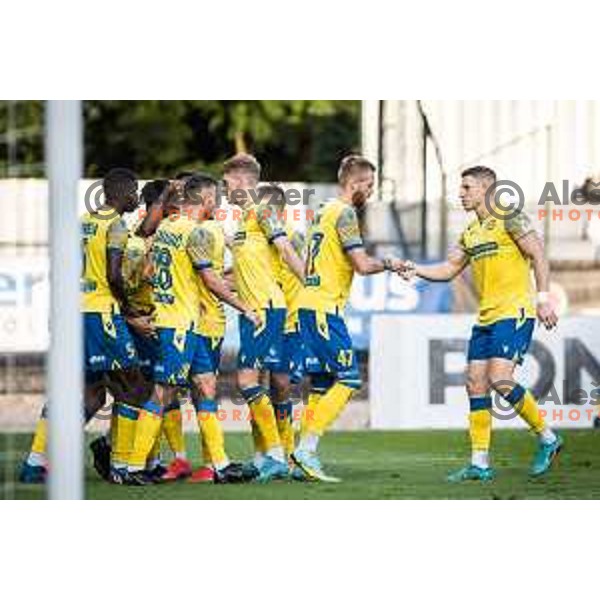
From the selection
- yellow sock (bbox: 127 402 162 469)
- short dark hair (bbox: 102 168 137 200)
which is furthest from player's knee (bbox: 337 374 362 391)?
short dark hair (bbox: 102 168 137 200)

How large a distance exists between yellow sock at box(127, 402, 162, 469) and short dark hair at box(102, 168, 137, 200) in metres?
0.80

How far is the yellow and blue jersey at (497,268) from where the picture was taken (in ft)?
33.3

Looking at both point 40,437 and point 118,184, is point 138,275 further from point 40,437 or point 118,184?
point 40,437

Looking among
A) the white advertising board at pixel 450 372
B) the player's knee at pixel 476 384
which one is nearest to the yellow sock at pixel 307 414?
the white advertising board at pixel 450 372

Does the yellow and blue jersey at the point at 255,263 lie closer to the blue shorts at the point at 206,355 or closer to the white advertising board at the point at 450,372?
the blue shorts at the point at 206,355

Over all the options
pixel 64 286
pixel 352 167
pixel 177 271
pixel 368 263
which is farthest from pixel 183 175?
pixel 64 286

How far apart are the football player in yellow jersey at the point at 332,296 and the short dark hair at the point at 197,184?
1.37ft

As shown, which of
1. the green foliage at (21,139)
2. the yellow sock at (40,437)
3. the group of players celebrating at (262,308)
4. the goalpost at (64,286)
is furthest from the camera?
the group of players celebrating at (262,308)

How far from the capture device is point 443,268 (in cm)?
1016

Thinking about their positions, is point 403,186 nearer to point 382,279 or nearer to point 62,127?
point 382,279

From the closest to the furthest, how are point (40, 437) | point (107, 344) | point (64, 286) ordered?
point (64, 286) < point (40, 437) < point (107, 344)

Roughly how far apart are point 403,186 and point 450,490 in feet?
3.80

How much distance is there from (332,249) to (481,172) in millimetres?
630
